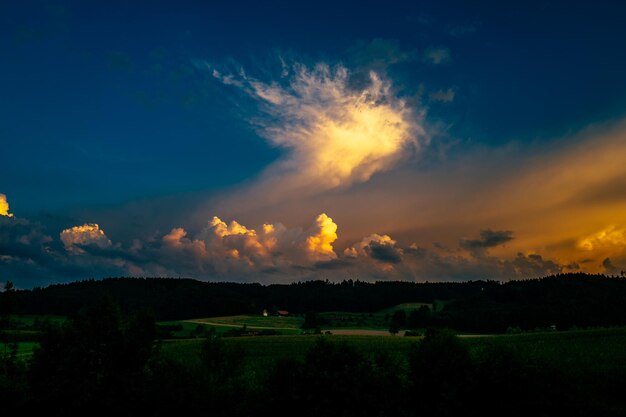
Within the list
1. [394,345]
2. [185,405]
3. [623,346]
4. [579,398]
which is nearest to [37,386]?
[185,405]

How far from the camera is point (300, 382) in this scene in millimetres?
46969

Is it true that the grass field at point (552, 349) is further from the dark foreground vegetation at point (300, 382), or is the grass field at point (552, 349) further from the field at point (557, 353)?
the dark foreground vegetation at point (300, 382)

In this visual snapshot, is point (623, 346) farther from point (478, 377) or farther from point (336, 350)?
point (336, 350)

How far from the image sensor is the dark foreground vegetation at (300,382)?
44906 millimetres


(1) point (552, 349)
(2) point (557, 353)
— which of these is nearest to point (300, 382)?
(2) point (557, 353)

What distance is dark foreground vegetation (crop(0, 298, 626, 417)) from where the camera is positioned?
4491 centimetres

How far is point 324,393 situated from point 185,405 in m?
13.9

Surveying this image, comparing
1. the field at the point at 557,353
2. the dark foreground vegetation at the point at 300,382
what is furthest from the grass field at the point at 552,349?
the dark foreground vegetation at the point at 300,382

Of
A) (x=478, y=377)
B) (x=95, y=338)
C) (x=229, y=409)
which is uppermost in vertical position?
(x=95, y=338)

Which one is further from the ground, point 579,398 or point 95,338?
point 95,338

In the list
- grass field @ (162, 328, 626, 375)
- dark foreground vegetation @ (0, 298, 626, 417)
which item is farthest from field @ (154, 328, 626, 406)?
dark foreground vegetation @ (0, 298, 626, 417)

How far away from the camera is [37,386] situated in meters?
55.0

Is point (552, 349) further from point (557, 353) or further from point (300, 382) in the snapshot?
point (300, 382)

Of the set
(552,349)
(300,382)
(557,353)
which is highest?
(552,349)
